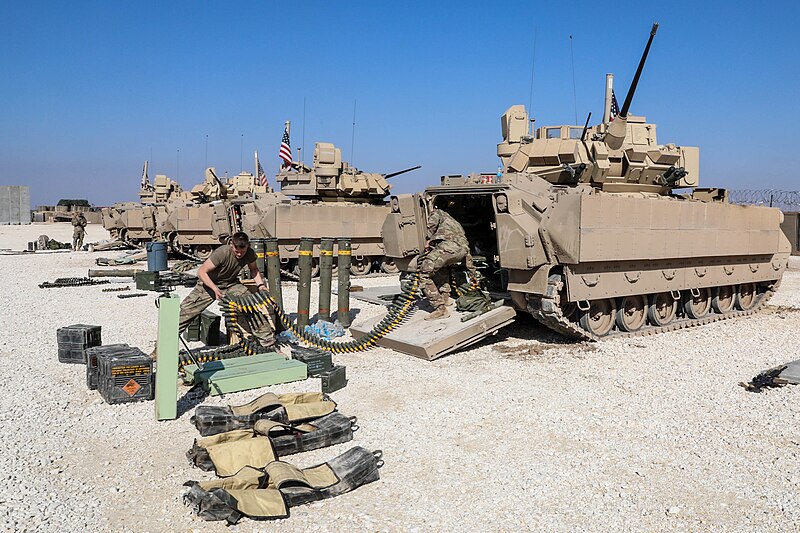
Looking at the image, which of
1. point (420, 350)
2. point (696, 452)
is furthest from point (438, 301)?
point (696, 452)

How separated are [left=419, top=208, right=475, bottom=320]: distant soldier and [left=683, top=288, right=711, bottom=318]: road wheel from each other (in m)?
4.08

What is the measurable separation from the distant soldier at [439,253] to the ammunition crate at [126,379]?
4557 mm

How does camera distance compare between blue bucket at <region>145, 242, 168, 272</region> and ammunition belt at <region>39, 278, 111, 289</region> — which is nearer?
ammunition belt at <region>39, 278, 111, 289</region>

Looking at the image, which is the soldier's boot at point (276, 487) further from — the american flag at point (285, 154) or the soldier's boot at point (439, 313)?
the american flag at point (285, 154)

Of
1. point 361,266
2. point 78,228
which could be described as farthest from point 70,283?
point 78,228

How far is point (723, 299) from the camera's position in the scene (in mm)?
12617

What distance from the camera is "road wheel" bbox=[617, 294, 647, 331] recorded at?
10.6 m

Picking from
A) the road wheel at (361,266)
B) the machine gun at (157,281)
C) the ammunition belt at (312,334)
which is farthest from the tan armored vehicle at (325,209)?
the ammunition belt at (312,334)

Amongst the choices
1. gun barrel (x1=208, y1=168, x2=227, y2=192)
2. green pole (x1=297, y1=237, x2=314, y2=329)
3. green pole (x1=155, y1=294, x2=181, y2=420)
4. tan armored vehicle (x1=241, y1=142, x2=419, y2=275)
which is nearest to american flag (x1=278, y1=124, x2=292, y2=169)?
tan armored vehicle (x1=241, y1=142, x2=419, y2=275)

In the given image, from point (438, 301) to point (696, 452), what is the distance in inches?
202

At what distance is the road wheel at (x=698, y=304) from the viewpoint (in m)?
11.7

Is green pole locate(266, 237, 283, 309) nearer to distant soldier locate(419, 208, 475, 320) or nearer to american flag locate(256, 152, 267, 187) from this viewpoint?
distant soldier locate(419, 208, 475, 320)

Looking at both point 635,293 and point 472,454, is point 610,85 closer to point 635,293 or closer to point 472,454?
point 635,293

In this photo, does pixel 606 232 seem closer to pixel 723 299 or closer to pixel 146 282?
pixel 723 299
